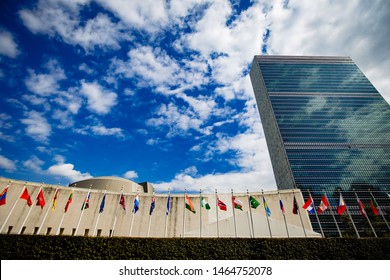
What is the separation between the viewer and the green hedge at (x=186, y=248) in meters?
15.3

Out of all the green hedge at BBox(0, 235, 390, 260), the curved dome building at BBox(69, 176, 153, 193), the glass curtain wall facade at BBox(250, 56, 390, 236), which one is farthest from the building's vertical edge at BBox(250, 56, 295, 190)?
the green hedge at BBox(0, 235, 390, 260)

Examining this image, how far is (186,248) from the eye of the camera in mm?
16891

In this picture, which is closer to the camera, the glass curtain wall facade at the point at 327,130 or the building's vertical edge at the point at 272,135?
the glass curtain wall facade at the point at 327,130

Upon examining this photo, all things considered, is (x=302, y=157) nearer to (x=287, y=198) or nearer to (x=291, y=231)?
(x=287, y=198)

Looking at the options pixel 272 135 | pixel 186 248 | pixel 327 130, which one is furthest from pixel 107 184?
pixel 327 130

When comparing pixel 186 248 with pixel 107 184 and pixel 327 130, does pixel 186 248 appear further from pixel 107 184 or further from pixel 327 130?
pixel 327 130

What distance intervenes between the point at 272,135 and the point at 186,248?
103m

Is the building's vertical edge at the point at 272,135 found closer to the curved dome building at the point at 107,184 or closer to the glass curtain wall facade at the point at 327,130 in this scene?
the glass curtain wall facade at the point at 327,130

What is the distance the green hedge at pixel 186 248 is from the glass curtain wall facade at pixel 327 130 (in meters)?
77.6

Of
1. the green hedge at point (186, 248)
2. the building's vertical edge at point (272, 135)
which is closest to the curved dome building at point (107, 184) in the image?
the green hedge at point (186, 248)

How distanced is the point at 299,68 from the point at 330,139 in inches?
1879

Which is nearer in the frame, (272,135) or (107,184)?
(107,184)

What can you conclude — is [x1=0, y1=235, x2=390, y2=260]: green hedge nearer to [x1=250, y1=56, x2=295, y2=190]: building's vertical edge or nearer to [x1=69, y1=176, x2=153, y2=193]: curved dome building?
[x1=69, y1=176, x2=153, y2=193]: curved dome building
